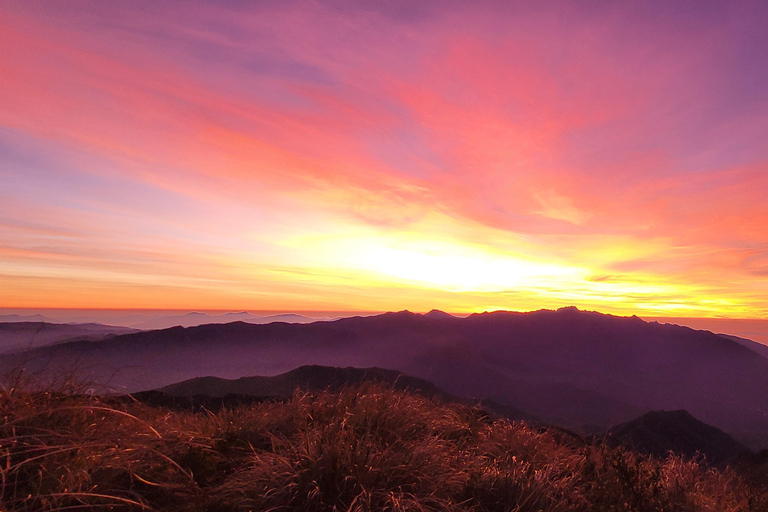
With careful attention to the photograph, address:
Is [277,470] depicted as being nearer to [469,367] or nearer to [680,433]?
[680,433]

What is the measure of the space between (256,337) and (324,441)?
188562mm

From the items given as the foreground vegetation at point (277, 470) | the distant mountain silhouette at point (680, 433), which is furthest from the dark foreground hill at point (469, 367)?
the foreground vegetation at point (277, 470)

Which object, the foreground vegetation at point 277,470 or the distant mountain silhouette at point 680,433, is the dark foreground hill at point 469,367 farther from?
the foreground vegetation at point 277,470

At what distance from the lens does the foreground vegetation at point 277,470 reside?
3.31m

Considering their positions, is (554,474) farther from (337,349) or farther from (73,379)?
(337,349)

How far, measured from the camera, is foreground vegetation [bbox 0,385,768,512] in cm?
331

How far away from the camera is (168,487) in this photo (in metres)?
3.54

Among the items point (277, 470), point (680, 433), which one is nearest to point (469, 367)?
point (680, 433)

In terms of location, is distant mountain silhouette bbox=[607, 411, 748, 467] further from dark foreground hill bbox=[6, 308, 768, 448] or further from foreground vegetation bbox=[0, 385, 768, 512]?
foreground vegetation bbox=[0, 385, 768, 512]

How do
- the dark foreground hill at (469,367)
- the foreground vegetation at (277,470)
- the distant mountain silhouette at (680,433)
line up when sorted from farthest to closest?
the dark foreground hill at (469,367) < the distant mountain silhouette at (680,433) < the foreground vegetation at (277,470)

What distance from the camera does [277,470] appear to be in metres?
3.79

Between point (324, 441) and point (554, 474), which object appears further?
point (554, 474)

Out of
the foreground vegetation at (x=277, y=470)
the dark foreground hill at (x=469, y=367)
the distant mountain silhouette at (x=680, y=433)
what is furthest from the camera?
the dark foreground hill at (x=469, y=367)

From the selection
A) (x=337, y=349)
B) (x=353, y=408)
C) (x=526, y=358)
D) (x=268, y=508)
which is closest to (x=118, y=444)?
(x=268, y=508)
